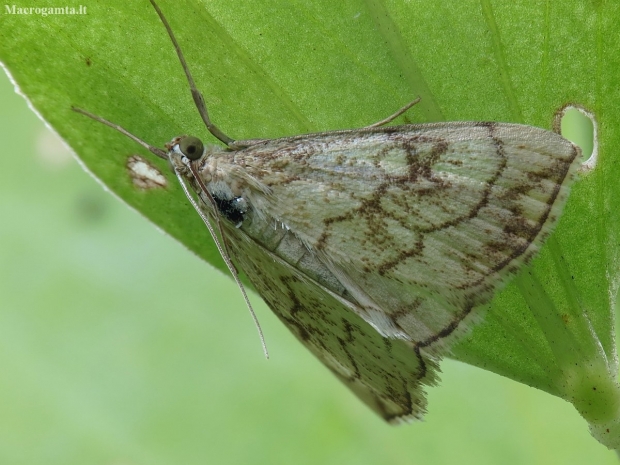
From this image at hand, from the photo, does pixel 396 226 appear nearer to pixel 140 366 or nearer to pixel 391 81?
pixel 391 81

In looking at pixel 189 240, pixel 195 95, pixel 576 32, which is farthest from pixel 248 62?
pixel 576 32

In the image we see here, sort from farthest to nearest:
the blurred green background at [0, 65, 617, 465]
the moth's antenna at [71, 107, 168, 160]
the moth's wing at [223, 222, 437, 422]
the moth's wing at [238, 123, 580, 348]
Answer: the blurred green background at [0, 65, 617, 465] < the moth's wing at [223, 222, 437, 422] < the moth's antenna at [71, 107, 168, 160] < the moth's wing at [238, 123, 580, 348]

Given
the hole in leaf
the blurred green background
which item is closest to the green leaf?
the hole in leaf

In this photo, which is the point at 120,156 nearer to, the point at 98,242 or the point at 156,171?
the point at 156,171

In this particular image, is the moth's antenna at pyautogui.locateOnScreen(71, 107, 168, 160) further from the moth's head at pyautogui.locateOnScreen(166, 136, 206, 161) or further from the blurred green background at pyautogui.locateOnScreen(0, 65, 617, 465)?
the blurred green background at pyautogui.locateOnScreen(0, 65, 617, 465)

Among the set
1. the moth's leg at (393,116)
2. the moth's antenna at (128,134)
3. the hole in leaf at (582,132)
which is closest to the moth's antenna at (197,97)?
the moth's antenna at (128,134)

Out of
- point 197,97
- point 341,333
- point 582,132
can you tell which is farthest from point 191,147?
point 582,132
